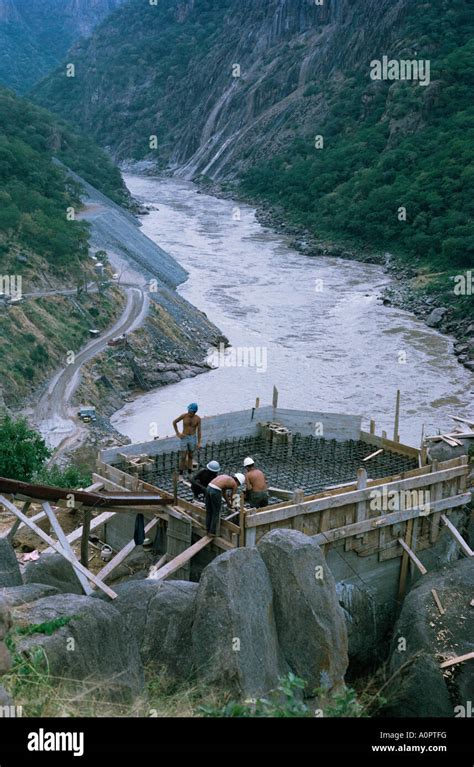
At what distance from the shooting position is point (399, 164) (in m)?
Answer: 71.8

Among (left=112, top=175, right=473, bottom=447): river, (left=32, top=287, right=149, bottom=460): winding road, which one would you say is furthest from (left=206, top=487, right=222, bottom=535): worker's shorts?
(left=112, top=175, right=473, bottom=447): river

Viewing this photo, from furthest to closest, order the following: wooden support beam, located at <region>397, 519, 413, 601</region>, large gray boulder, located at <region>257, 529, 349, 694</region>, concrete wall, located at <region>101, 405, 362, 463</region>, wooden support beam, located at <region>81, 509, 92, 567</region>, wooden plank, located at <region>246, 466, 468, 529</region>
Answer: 1. concrete wall, located at <region>101, 405, 362, 463</region>
2. wooden support beam, located at <region>397, 519, 413, 601</region>
3. wooden plank, located at <region>246, 466, 468, 529</region>
4. wooden support beam, located at <region>81, 509, 92, 567</region>
5. large gray boulder, located at <region>257, 529, 349, 694</region>

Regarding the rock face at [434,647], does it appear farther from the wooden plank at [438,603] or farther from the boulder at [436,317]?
the boulder at [436,317]

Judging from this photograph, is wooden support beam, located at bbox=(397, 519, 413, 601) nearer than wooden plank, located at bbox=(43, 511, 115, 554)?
No

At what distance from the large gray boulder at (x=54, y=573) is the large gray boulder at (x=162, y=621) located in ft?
3.57

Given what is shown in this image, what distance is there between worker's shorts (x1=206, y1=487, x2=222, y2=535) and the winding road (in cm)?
1562

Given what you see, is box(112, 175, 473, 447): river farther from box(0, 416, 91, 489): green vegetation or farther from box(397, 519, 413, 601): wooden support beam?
Answer: box(397, 519, 413, 601): wooden support beam

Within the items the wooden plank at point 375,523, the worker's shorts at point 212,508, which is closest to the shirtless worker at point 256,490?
the worker's shorts at point 212,508

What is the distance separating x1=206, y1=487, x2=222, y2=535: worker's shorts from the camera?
1157 centimetres

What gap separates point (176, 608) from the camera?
31.2 feet

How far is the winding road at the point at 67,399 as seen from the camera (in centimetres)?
2850

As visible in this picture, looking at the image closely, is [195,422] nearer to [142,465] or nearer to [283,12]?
[142,465]

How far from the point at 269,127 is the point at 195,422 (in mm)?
97975
